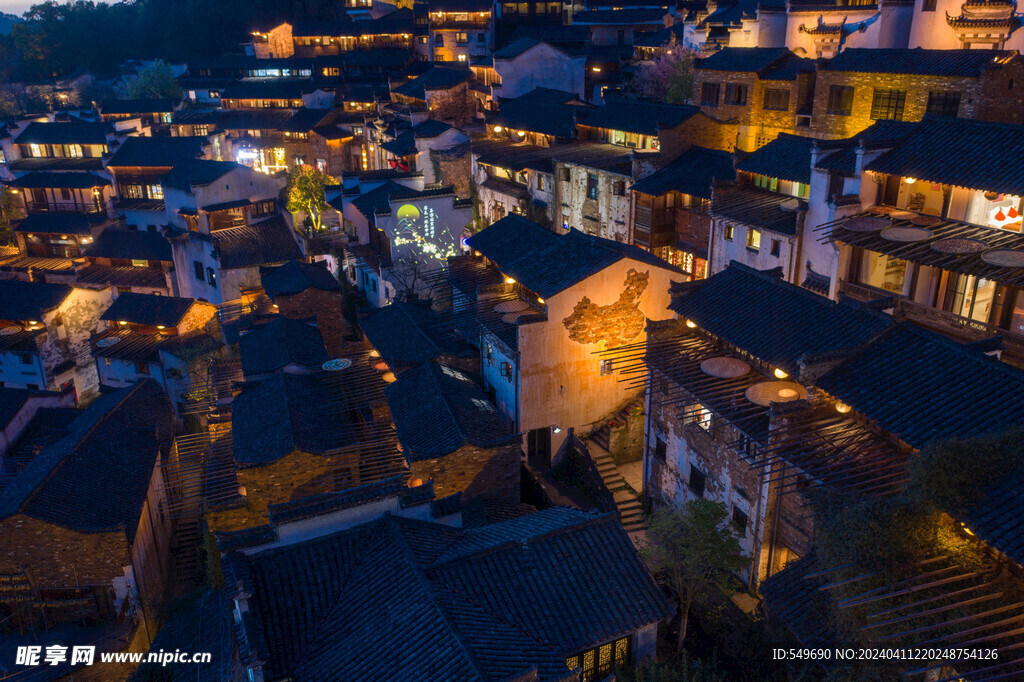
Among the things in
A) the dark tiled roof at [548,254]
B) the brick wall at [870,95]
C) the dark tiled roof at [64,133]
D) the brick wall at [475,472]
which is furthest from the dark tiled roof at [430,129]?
the brick wall at [475,472]

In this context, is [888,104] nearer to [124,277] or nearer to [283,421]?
[283,421]

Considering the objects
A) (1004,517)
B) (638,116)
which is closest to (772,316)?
(1004,517)

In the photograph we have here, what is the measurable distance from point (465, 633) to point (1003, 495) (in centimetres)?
1274

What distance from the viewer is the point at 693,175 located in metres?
44.7

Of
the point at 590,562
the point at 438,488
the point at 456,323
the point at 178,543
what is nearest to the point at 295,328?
the point at 456,323

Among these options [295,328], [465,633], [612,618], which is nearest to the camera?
[465,633]

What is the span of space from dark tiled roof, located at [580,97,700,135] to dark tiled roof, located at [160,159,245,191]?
29.2 m

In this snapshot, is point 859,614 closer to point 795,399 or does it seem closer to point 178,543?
point 795,399

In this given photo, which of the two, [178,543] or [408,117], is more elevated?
[408,117]

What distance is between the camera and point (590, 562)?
21.8 m

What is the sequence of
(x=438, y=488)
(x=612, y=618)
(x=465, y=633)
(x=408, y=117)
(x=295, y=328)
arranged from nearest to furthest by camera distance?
(x=465, y=633), (x=612, y=618), (x=438, y=488), (x=295, y=328), (x=408, y=117)

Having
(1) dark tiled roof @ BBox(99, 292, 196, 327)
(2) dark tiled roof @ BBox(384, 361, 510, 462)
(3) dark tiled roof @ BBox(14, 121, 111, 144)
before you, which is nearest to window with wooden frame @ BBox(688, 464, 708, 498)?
(2) dark tiled roof @ BBox(384, 361, 510, 462)

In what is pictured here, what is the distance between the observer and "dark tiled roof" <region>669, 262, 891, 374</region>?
78.6 ft

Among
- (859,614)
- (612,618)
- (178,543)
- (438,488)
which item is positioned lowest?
(178,543)
